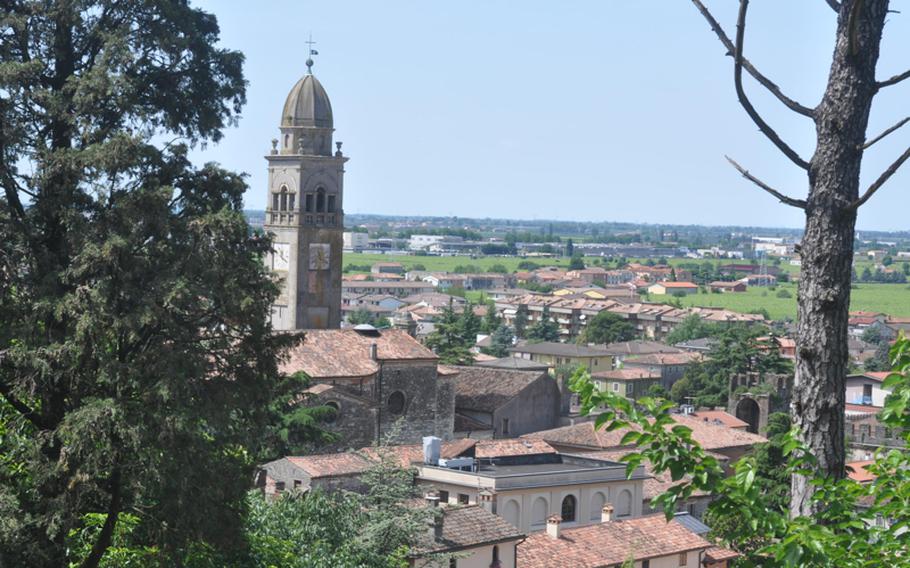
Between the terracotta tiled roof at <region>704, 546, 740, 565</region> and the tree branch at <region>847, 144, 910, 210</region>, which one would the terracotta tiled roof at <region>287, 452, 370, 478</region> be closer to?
the terracotta tiled roof at <region>704, 546, 740, 565</region>

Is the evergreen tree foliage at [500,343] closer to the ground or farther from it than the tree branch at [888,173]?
closer to the ground

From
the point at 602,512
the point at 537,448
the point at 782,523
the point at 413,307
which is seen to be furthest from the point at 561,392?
the point at 413,307

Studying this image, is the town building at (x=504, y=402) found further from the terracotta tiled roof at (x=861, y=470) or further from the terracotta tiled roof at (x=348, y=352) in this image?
the terracotta tiled roof at (x=861, y=470)

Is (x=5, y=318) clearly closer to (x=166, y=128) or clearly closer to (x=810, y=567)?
(x=166, y=128)

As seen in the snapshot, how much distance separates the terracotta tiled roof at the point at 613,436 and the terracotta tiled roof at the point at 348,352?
5.40 m

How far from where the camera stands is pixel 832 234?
21.3 ft

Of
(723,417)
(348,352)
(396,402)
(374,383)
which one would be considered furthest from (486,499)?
(723,417)

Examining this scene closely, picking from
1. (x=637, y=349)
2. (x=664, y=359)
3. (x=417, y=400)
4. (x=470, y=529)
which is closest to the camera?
(x=470, y=529)

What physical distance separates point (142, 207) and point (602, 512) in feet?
71.6

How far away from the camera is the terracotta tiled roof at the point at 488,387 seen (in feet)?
170

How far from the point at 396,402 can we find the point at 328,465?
11235mm

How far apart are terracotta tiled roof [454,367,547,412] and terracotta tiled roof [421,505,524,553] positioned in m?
22.9

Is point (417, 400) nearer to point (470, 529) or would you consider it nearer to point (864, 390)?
point (470, 529)

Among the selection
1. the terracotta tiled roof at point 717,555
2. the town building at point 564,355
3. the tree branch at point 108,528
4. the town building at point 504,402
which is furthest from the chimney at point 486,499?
the town building at point 564,355
